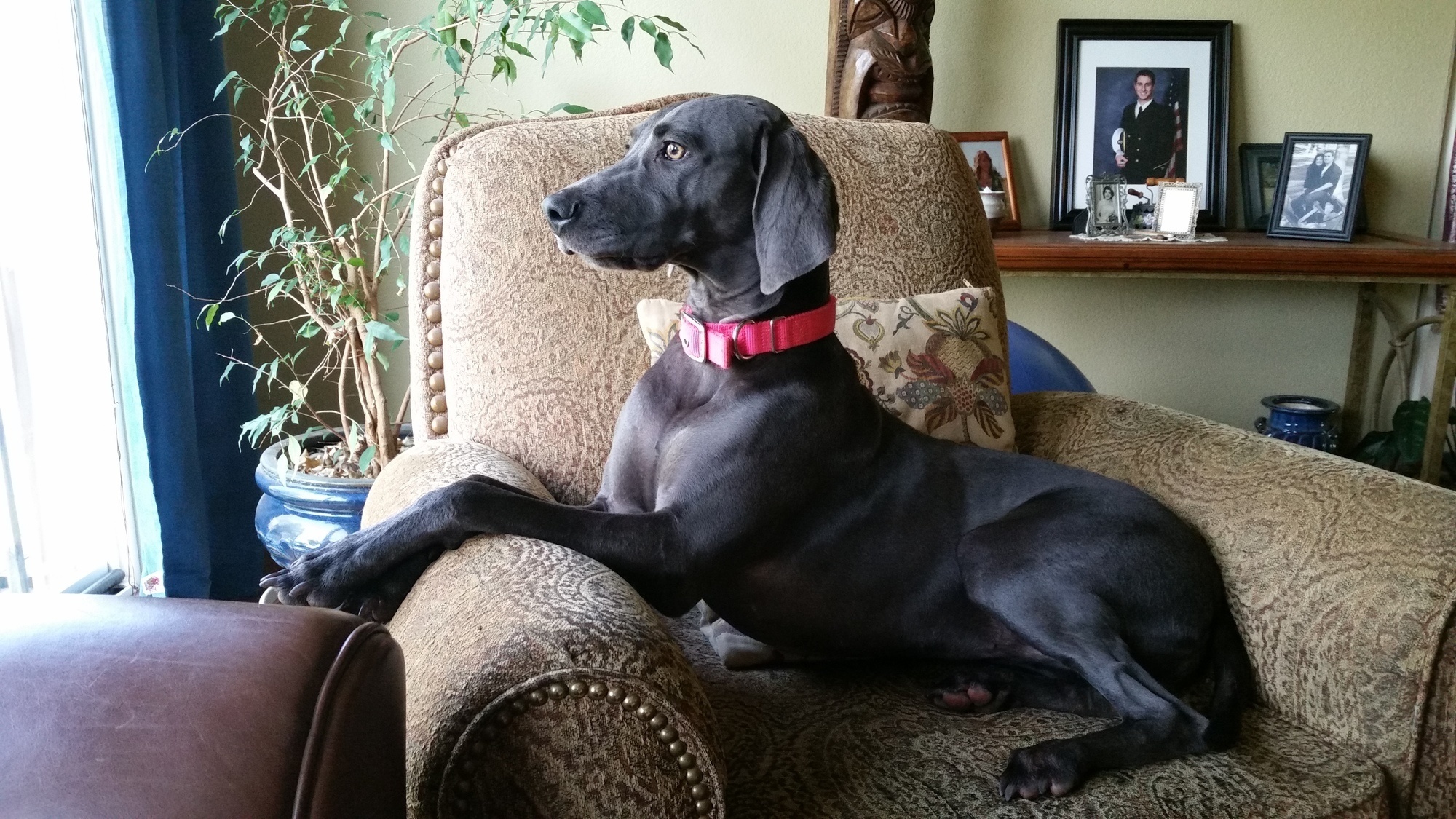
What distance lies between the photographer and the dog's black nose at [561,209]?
3.99 ft

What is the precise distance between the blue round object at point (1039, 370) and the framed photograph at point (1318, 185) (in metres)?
1.03

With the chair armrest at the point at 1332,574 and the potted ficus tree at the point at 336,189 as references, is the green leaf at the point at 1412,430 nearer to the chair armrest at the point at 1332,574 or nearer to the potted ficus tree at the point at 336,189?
the chair armrest at the point at 1332,574

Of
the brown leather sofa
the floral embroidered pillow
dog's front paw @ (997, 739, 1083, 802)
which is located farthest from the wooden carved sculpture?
the brown leather sofa

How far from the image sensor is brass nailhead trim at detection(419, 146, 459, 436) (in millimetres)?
1694

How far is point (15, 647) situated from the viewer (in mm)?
639

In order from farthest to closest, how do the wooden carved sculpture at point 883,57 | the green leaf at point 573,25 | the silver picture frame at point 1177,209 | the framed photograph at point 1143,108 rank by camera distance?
the framed photograph at point 1143,108, the silver picture frame at point 1177,209, the wooden carved sculpture at point 883,57, the green leaf at point 573,25

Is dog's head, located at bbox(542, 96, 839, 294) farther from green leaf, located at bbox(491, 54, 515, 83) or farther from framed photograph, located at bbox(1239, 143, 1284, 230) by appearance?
framed photograph, located at bbox(1239, 143, 1284, 230)

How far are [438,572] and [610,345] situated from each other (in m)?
0.64

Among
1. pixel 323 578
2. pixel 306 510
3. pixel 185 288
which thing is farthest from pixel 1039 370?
pixel 185 288

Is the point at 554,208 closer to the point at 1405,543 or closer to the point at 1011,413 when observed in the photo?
the point at 1011,413

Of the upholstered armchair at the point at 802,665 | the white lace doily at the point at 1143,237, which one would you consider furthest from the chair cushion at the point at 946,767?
the white lace doily at the point at 1143,237

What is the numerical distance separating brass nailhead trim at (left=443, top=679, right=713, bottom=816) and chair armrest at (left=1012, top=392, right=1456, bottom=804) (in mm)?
732

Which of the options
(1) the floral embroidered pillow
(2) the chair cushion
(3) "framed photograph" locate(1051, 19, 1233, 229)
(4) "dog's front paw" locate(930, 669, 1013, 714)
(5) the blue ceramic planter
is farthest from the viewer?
(3) "framed photograph" locate(1051, 19, 1233, 229)

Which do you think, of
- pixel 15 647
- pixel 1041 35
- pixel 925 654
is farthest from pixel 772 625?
pixel 1041 35
